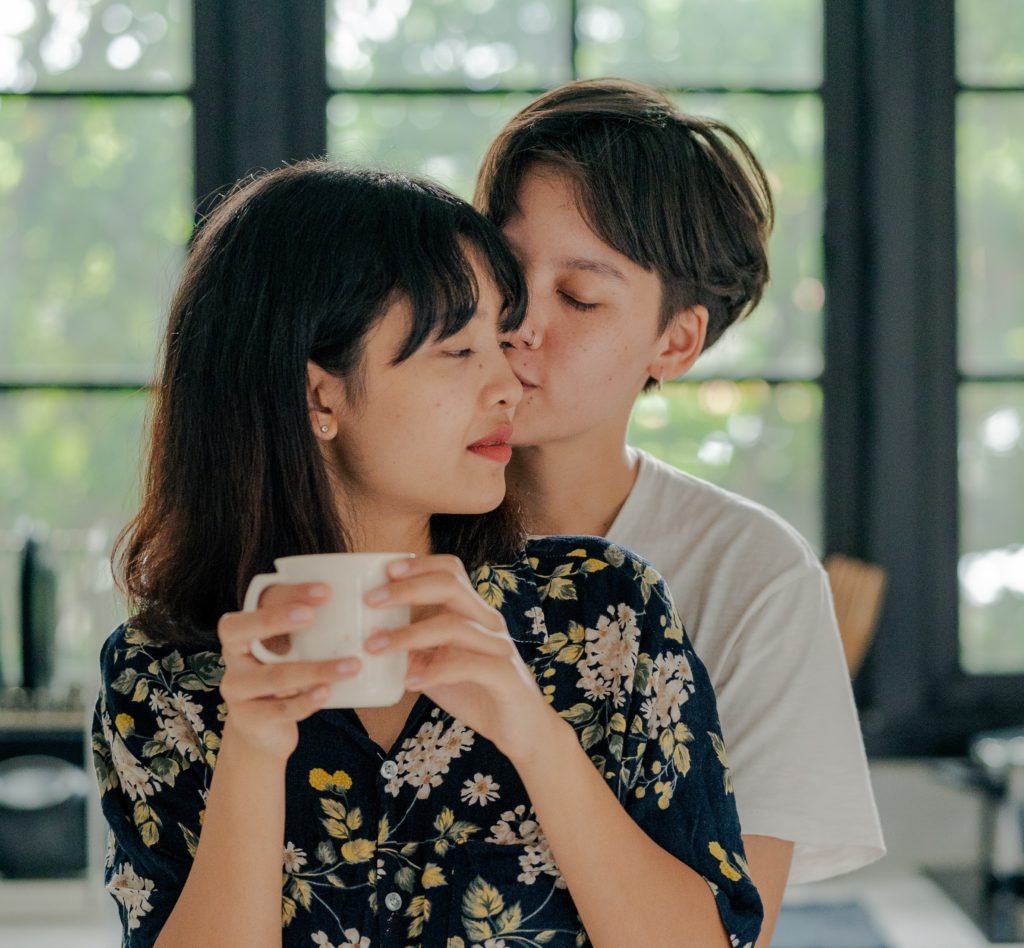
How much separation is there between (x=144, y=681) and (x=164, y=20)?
1963mm

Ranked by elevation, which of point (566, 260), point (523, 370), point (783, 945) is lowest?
point (783, 945)

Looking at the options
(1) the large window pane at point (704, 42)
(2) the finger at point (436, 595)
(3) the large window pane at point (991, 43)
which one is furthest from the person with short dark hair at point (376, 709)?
(3) the large window pane at point (991, 43)

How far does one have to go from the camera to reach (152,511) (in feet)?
3.86

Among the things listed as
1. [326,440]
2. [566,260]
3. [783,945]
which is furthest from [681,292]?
[783,945]

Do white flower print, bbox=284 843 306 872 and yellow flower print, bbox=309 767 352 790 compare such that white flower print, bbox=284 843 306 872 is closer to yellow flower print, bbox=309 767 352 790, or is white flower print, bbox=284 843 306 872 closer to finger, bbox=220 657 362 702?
yellow flower print, bbox=309 767 352 790

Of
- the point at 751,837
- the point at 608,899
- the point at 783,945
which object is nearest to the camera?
the point at 608,899

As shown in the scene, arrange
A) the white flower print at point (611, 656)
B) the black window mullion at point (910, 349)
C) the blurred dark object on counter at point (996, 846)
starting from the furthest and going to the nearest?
the black window mullion at point (910, 349) → the blurred dark object on counter at point (996, 846) → the white flower print at point (611, 656)

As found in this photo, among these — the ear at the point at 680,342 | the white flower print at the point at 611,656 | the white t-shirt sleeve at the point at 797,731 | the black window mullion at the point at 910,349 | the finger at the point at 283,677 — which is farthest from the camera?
the black window mullion at the point at 910,349

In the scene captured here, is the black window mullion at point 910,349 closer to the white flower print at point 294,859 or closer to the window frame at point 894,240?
the window frame at point 894,240

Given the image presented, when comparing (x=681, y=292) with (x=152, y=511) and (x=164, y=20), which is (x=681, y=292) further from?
(x=164, y=20)

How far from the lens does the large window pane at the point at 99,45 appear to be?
271 centimetres

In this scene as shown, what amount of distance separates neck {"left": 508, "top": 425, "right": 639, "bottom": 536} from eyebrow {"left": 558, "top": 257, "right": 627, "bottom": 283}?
17 cm

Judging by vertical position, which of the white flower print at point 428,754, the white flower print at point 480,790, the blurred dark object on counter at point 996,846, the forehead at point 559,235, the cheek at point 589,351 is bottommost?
the blurred dark object on counter at point 996,846

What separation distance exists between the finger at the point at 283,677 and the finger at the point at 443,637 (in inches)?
0.8
